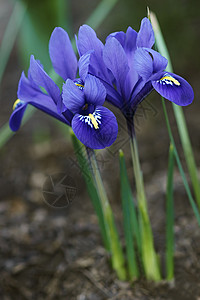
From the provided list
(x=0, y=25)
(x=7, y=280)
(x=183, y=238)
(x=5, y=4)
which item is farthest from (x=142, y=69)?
(x=5, y=4)

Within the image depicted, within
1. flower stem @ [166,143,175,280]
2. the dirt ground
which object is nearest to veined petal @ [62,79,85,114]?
flower stem @ [166,143,175,280]

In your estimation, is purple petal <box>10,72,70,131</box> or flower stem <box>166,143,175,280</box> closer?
purple petal <box>10,72,70,131</box>

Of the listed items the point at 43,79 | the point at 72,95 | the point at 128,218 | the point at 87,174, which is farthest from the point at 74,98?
the point at 128,218

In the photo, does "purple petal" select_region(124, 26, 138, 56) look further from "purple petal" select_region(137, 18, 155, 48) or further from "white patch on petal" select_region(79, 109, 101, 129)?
"white patch on petal" select_region(79, 109, 101, 129)

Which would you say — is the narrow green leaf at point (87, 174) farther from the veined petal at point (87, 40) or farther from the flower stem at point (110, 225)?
the veined petal at point (87, 40)

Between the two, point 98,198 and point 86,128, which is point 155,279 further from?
point 86,128

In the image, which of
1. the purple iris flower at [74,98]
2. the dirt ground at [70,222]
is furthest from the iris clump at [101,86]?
the dirt ground at [70,222]
